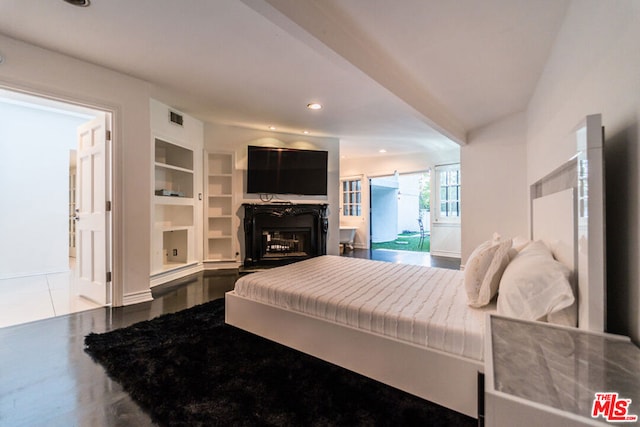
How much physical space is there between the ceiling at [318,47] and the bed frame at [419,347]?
118cm

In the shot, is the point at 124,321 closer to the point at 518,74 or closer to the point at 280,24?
the point at 280,24

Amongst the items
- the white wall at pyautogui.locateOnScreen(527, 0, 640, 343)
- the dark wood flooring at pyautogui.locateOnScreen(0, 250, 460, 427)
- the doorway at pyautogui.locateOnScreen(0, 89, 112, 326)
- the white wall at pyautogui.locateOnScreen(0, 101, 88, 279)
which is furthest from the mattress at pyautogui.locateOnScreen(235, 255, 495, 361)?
the white wall at pyautogui.locateOnScreen(0, 101, 88, 279)

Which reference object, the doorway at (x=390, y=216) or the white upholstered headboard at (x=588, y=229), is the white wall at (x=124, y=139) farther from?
the doorway at (x=390, y=216)

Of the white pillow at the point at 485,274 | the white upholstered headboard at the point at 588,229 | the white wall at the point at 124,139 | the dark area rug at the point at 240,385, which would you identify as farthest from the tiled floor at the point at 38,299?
the white upholstered headboard at the point at 588,229

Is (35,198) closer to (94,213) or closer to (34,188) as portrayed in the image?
(34,188)

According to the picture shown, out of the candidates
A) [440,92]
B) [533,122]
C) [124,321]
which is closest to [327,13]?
[440,92]

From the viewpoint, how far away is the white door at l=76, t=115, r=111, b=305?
2945 millimetres

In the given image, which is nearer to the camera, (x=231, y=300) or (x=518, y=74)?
(x=231, y=300)

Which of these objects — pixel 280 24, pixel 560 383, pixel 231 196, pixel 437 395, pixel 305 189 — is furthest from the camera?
pixel 305 189

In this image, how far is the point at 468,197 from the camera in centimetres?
437

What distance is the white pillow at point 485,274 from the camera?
5.01 feet

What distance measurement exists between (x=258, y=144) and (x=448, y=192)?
441 centimetres

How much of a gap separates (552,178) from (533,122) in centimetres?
172

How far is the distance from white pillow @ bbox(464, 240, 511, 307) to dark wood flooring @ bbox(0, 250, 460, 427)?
1.85 m
